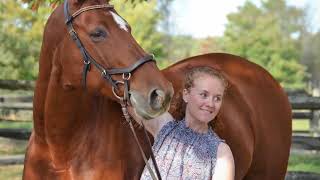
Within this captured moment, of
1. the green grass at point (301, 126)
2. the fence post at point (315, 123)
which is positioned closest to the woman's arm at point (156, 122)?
the fence post at point (315, 123)

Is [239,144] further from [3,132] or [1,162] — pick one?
[3,132]

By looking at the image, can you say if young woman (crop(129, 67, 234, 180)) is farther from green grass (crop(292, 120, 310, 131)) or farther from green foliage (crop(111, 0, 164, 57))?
green foliage (crop(111, 0, 164, 57))

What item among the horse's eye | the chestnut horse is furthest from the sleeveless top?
the horse's eye

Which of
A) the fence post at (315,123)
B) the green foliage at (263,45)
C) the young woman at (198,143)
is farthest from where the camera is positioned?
the green foliage at (263,45)

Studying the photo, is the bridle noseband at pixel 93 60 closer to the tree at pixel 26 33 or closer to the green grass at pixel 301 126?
the tree at pixel 26 33

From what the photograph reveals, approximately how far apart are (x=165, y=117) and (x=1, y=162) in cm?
434

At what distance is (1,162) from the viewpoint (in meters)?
6.50

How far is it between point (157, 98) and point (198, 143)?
0.33 m

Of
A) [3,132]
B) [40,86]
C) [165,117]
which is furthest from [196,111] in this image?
[3,132]

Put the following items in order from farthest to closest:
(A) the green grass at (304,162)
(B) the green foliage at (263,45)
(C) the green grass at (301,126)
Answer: (B) the green foliage at (263,45)
(C) the green grass at (301,126)
(A) the green grass at (304,162)

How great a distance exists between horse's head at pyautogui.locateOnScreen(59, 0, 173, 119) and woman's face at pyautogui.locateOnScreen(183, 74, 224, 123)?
15 centimetres

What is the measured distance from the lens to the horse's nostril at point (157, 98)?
7.63 feet

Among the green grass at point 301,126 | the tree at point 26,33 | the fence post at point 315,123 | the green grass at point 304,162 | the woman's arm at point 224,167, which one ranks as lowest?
the green grass at point 301,126

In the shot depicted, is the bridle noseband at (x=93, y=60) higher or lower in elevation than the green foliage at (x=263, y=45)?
lower
